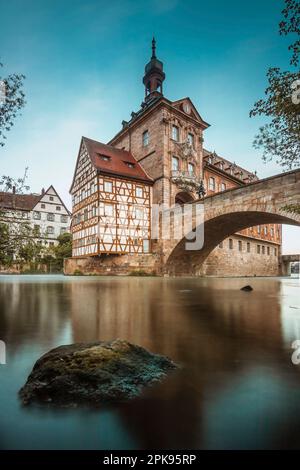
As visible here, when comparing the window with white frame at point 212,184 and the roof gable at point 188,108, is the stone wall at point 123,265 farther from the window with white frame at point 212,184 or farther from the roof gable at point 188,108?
the roof gable at point 188,108

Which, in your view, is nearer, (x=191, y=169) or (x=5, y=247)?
(x=5, y=247)

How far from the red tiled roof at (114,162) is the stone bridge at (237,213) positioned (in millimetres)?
7172

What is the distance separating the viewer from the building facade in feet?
73.0

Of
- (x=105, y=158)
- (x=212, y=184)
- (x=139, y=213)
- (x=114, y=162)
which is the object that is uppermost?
(x=105, y=158)

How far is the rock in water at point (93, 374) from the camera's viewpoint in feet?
4.06

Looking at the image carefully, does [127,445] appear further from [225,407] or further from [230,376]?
[230,376]

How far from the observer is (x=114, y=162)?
2481 centimetres

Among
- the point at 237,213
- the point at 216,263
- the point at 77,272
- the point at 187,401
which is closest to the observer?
the point at 187,401

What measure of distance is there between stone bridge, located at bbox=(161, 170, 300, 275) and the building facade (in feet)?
5.17

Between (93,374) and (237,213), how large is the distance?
1663 cm

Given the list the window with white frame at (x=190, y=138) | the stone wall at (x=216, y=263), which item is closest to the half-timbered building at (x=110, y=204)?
the stone wall at (x=216, y=263)

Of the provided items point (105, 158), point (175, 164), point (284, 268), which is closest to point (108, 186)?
point (105, 158)

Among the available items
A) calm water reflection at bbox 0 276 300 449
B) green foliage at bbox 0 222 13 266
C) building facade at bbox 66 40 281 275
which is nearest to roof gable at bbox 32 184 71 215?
building facade at bbox 66 40 281 275

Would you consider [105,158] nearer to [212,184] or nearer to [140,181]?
[140,181]
